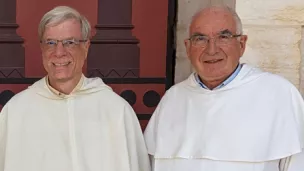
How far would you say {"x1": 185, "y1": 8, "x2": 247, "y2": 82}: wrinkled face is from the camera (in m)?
2.95

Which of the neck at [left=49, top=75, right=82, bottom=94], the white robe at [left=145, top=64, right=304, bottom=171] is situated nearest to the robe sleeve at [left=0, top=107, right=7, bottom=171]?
the neck at [left=49, top=75, right=82, bottom=94]

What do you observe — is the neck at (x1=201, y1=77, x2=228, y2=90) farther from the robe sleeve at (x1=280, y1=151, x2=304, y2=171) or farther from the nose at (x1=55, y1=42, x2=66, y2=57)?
the nose at (x1=55, y1=42, x2=66, y2=57)

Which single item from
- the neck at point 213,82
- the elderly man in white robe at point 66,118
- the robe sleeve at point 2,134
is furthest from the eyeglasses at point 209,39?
the robe sleeve at point 2,134

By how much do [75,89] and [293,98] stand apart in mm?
913

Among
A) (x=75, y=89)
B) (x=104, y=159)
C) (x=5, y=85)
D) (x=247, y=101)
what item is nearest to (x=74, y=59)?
(x=75, y=89)

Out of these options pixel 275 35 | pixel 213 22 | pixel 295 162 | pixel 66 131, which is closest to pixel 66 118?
pixel 66 131

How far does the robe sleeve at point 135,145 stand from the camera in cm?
315

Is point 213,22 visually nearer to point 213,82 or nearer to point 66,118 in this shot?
point 213,82

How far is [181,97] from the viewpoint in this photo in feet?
10.3

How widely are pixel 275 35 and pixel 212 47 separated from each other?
0.68 m

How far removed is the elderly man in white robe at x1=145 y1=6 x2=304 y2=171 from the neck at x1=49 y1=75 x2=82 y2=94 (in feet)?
1.53

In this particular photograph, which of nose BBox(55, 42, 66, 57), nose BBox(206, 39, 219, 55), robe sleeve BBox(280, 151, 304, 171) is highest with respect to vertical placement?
nose BBox(206, 39, 219, 55)

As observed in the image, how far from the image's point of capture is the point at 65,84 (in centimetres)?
306

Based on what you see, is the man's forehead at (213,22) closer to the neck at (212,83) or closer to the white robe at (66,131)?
the neck at (212,83)
